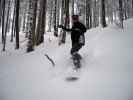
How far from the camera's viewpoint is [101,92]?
589 cm

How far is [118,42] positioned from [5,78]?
5716mm

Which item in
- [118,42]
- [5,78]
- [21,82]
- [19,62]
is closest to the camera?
[21,82]

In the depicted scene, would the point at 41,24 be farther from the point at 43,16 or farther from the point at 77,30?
Result: the point at 77,30

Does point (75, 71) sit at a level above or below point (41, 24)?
→ below

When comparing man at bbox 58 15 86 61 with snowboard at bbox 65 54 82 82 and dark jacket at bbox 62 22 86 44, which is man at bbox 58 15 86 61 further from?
snowboard at bbox 65 54 82 82

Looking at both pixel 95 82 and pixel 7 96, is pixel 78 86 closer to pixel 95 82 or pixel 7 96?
pixel 95 82

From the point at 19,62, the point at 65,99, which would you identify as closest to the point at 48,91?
the point at 65,99

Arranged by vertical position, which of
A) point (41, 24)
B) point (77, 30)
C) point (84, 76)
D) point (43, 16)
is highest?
point (43, 16)

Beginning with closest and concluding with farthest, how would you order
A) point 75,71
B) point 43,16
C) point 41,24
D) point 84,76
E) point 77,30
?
point 84,76, point 75,71, point 77,30, point 43,16, point 41,24

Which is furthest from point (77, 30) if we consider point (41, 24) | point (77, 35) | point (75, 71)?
point (41, 24)

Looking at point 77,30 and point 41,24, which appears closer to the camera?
point 77,30

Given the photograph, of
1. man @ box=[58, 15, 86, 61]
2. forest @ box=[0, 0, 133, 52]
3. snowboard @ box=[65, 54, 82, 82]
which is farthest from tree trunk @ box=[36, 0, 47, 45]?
snowboard @ box=[65, 54, 82, 82]

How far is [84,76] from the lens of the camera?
7.04 meters

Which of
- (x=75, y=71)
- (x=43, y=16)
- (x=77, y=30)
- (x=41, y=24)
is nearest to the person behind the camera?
(x=75, y=71)
